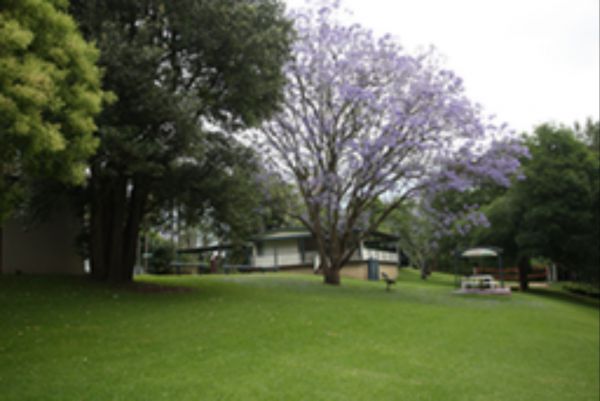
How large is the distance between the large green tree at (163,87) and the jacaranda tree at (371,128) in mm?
4247

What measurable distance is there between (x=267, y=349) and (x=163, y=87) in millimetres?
8543

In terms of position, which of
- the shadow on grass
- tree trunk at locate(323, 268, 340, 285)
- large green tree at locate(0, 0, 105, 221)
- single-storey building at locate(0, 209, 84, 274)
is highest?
large green tree at locate(0, 0, 105, 221)

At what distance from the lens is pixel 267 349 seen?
943 cm

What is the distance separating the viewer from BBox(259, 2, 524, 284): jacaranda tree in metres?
20.7

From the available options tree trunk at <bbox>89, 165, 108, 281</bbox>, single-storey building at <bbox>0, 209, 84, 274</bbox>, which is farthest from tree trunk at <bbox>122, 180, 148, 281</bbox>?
single-storey building at <bbox>0, 209, 84, 274</bbox>

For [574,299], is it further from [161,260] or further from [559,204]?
[161,260]

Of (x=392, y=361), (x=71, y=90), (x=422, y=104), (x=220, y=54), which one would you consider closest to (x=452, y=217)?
(x=422, y=104)

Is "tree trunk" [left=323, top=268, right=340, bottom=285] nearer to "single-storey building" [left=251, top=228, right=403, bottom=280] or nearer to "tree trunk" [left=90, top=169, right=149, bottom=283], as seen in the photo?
"tree trunk" [left=90, top=169, right=149, bottom=283]

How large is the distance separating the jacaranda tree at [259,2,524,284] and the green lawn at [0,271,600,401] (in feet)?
22.0

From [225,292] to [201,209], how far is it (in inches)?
129

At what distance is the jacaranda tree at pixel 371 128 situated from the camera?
20703 mm

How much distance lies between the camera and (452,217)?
890 inches

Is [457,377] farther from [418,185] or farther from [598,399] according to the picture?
[418,185]

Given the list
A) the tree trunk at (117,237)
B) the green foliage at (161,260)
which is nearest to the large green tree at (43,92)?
the tree trunk at (117,237)
